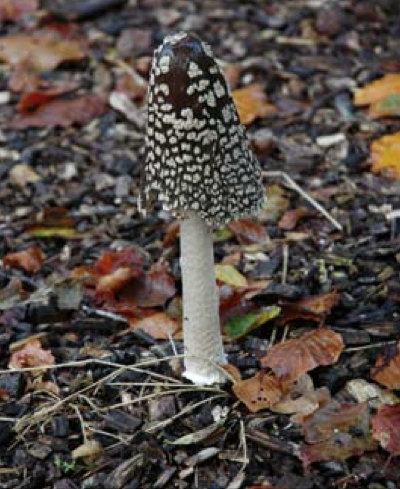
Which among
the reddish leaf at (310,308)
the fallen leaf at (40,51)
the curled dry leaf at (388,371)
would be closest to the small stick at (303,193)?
the reddish leaf at (310,308)

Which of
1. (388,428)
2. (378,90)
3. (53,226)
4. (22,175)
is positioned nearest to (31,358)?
(53,226)

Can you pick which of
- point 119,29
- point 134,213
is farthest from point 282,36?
point 134,213

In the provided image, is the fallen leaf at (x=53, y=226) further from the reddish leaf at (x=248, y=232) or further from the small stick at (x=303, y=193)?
the small stick at (x=303, y=193)

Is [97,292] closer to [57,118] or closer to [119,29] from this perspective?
[57,118]

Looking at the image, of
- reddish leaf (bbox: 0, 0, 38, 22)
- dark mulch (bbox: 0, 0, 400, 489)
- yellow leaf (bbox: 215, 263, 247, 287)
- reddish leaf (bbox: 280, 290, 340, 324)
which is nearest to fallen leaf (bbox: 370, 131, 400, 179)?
dark mulch (bbox: 0, 0, 400, 489)

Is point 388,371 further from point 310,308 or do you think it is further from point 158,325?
point 158,325

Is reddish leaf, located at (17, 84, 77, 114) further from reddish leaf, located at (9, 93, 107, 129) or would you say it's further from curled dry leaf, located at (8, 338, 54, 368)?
curled dry leaf, located at (8, 338, 54, 368)
